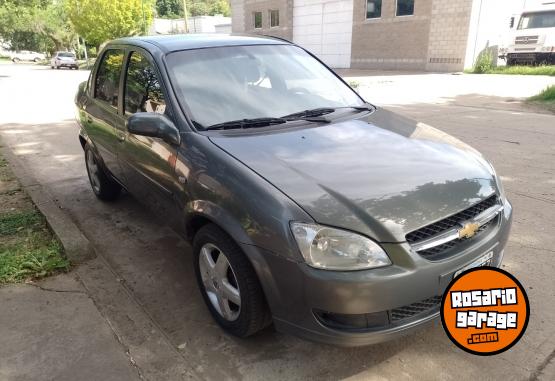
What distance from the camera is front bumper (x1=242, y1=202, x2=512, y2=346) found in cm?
203

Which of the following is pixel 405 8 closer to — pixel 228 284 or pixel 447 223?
pixel 447 223

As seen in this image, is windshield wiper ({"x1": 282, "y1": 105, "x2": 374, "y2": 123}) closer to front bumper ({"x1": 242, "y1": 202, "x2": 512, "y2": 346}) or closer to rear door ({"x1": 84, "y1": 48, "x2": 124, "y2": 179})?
front bumper ({"x1": 242, "y1": 202, "x2": 512, "y2": 346})

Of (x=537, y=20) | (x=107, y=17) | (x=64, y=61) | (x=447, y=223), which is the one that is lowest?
(x=64, y=61)

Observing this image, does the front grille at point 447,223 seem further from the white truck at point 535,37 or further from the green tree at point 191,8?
the green tree at point 191,8

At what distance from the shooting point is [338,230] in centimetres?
207

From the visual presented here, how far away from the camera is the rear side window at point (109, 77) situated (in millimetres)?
4023

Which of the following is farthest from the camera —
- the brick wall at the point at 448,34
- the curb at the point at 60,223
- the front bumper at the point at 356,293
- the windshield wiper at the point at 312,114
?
the brick wall at the point at 448,34

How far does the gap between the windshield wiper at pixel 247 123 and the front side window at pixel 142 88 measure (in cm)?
47

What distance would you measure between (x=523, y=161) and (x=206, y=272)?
499 cm

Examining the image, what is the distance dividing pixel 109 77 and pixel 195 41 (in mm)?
1205

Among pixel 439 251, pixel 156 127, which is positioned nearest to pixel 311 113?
pixel 156 127

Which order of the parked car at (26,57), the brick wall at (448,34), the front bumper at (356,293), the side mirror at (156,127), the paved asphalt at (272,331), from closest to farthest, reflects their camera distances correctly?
1. the front bumper at (356,293)
2. the paved asphalt at (272,331)
3. the side mirror at (156,127)
4. the brick wall at (448,34)
5. the parked car at (26,57)

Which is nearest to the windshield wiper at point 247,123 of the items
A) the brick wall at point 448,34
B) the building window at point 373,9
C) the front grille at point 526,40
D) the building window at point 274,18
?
the front grille at point 526,40

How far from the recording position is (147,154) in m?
3.27
